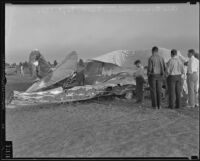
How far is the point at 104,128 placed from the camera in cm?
550

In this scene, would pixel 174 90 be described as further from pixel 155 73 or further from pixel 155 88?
pixel 155 73

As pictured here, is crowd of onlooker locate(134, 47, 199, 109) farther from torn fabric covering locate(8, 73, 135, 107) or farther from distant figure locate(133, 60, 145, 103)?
torn fabric covering locate(8, 73, 135, 107)

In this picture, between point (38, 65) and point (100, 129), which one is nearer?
point (100, 129)

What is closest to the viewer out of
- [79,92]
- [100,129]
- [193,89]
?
[100,129]

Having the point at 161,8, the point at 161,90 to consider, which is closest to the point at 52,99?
the point at 161,90

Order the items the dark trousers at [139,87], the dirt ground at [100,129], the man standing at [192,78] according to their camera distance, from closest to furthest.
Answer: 1. the dirt ground at [100,129]
2. the man standing at [192,78]
3. the dark trousers at [139,87]

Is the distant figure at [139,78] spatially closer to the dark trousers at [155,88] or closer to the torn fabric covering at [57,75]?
the dark trousers at [155,88]

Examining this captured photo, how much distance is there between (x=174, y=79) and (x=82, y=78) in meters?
1.52

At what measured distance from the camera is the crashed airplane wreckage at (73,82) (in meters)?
5.70

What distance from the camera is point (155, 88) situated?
570 cm

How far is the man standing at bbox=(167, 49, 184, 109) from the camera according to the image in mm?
5676

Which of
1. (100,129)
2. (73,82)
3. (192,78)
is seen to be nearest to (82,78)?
(73,82)

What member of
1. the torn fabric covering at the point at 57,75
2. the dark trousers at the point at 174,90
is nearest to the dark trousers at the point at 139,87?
the dark trousers at the point at 174,90

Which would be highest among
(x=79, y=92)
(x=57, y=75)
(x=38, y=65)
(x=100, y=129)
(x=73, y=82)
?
(x=38, y=65)
